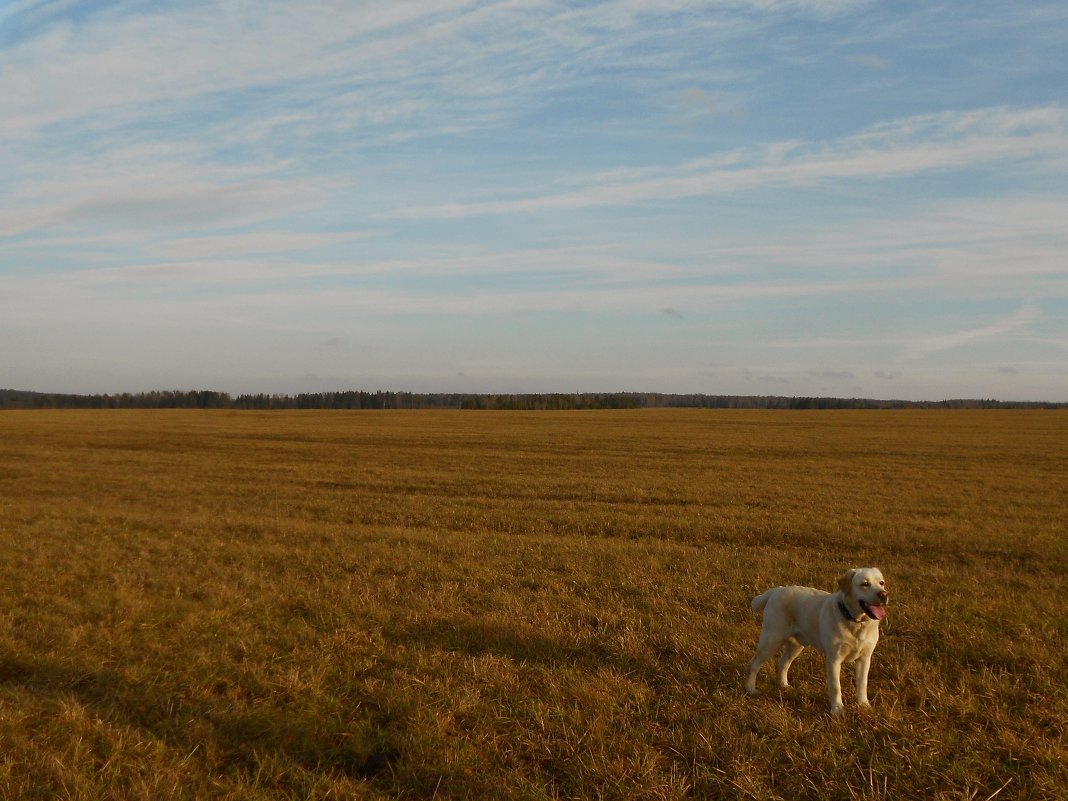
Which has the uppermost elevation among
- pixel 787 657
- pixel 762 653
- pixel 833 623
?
pixel 833 623

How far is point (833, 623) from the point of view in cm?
525

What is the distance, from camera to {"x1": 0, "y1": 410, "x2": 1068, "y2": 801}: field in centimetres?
469

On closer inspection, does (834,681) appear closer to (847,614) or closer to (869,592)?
(847,614)

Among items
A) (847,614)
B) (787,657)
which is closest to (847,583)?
(847,614)

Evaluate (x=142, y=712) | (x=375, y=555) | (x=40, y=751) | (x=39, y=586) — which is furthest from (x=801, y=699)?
(x=39, y=586)

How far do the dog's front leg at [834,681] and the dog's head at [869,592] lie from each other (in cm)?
43

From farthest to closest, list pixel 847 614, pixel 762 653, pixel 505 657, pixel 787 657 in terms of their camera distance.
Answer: pixel 505 657 < pixel 787 657 < pixel 762 653 < pixel 847 614

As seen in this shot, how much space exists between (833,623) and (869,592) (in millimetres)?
409

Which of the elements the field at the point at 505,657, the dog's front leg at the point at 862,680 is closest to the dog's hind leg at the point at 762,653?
the field at the point at 505,657

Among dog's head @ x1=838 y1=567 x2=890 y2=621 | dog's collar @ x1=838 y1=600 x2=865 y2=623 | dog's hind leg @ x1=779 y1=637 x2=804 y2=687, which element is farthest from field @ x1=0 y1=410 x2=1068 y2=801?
dog's head @ x1=838 y1=567 x2=890 y2=621

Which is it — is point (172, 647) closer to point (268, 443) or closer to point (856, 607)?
point (856, 607)

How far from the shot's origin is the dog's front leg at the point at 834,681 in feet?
17.2

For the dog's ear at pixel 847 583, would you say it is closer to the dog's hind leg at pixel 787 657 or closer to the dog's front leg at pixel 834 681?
the dog's front leg at pixel 834 681

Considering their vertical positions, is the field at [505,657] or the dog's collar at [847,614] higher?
the dog's collar at [847,614]
